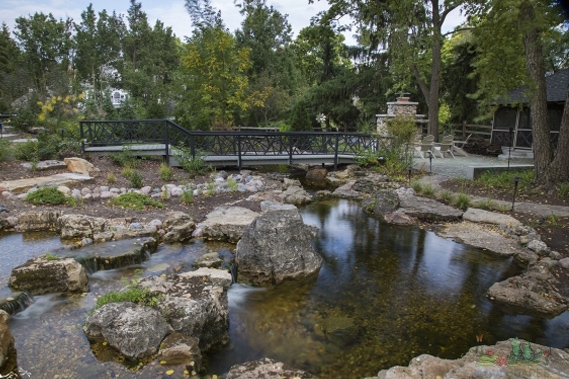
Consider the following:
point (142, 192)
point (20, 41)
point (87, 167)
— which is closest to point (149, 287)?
point (142, 192)

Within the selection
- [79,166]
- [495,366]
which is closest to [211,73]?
[79,166]

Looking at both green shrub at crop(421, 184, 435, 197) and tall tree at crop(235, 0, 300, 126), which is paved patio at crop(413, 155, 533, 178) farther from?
tall tree at crop(235, 0, 300, 126)

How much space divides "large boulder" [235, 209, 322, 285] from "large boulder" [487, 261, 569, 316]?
8.39 feet

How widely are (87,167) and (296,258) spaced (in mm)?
7028

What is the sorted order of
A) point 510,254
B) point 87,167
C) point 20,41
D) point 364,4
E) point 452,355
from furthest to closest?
point 20,41
point 364,4
point 87,167
point 510,254
point 452,355

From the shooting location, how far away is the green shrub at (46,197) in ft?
24.4

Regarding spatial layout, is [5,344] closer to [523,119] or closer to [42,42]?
[523,119]

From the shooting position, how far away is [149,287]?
14.3ft

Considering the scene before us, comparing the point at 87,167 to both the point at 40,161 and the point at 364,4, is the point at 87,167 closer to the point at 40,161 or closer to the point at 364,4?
the point at 40,161

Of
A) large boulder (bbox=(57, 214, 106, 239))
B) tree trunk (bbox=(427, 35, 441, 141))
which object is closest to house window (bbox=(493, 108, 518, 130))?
tree trunk (bbox=(427, 35, 441, 141))

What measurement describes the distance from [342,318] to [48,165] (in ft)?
29.0

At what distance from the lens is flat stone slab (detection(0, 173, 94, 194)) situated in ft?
26.6

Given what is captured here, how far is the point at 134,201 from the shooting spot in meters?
7.92

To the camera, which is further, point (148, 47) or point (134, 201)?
point (148, 47)
